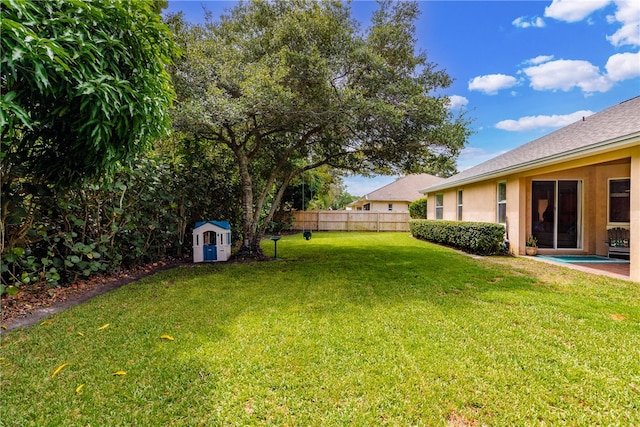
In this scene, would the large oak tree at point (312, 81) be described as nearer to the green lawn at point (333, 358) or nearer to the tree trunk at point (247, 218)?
the tree trunk at point (247, 218)

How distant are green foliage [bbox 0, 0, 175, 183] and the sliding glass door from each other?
34.1ft

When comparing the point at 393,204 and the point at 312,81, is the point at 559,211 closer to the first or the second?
the point at 312,81

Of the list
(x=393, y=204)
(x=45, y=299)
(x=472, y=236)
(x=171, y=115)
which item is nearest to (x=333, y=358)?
(x=45, y=299)


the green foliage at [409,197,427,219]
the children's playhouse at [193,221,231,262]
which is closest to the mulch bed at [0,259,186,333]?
the children's playhouse at [193,221,231,262]

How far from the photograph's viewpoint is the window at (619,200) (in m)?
8.52

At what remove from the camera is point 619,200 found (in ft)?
28.5

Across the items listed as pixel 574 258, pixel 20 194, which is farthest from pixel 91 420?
pixel 574 258

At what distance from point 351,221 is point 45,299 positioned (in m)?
17.3

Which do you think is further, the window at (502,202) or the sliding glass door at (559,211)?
the window at (502,202)

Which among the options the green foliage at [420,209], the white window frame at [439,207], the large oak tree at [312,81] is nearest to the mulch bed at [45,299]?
the large oak tree at [312,81]

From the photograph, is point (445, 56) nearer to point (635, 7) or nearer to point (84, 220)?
point (635, 7)

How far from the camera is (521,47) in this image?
10109mm

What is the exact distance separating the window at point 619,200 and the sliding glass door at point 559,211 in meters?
0.72

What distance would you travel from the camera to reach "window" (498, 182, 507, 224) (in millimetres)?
9835
